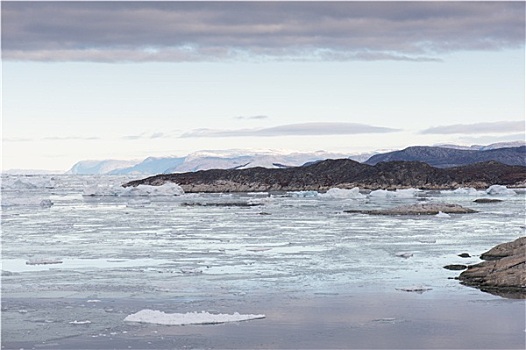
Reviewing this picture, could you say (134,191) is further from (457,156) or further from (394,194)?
(457,156)

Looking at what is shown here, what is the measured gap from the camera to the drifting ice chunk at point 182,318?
1056 centimetres

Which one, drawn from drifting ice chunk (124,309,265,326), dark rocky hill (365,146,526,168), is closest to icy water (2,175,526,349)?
drifting ice chunk (124,309,265,326)

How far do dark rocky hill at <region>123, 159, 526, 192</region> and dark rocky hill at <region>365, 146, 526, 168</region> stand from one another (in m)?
90.1

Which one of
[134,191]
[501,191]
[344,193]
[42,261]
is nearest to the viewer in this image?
[42,261]

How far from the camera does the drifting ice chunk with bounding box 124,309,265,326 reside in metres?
10.6

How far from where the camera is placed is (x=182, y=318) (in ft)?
35.0

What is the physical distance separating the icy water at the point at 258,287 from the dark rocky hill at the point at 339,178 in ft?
164

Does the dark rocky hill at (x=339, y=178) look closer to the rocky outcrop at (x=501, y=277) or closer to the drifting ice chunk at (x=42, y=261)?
the drifting ice chunk at (x=42, y=261)

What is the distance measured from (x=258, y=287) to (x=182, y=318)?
10.1 feet

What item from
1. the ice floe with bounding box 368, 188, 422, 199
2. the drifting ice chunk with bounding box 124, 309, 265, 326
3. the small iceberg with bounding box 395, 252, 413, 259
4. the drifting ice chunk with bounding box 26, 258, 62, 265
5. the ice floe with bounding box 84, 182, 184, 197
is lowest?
the drifting ice chunk with bounding box 124, 309, 265, 326

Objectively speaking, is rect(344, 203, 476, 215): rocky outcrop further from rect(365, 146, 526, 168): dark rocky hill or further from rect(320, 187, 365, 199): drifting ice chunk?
rect(365, 146, 526, 168): dark rocky hill

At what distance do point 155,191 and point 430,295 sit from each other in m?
54.1

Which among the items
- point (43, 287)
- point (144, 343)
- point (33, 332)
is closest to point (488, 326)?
point (144, 343)

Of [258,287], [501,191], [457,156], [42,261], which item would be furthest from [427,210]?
[457,156]
